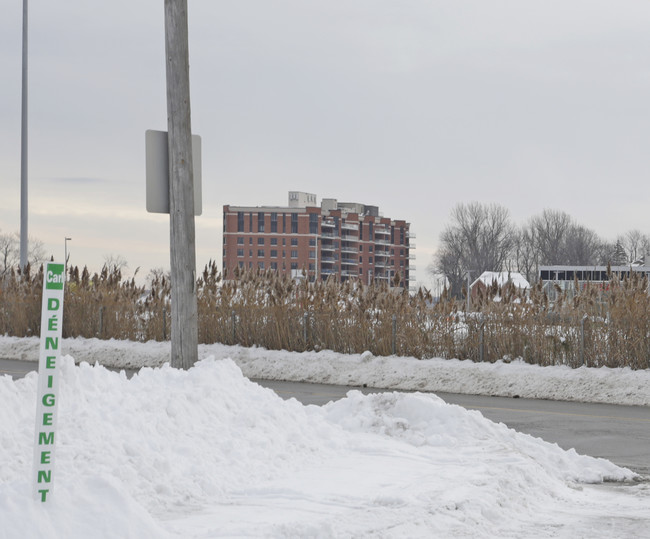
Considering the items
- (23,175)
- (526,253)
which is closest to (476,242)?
(526,253)

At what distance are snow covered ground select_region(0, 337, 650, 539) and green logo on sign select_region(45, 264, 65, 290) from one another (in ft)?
4.12

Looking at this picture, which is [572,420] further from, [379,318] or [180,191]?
[379,318]

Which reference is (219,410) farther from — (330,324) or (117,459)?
(330,324)

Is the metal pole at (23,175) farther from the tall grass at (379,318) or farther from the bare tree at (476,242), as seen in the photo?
the bare tree at (476,242)

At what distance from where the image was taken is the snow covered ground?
6.57 m

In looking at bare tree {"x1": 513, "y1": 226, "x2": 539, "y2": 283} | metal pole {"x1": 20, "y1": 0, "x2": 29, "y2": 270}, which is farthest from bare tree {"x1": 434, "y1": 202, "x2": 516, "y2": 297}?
metal pole {"x1": 20, "y1": 0, "x2": 29, "y2": 270}

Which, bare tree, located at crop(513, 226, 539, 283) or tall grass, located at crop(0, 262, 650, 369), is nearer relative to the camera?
tall grass, located at crop(0, 262, 650, 369)

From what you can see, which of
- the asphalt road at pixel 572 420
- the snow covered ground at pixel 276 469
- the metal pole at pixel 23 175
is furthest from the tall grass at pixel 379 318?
the snow covered ground at pixel 276 469

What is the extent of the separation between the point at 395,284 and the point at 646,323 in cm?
586

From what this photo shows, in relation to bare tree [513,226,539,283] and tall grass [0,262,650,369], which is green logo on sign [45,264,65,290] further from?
bare tree [513,226,539,283]

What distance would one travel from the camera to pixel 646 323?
746 inches

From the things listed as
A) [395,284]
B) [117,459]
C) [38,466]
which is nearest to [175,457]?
[117,459]

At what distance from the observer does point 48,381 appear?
5.98 m

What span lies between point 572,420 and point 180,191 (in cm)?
654
